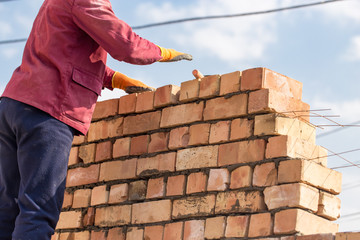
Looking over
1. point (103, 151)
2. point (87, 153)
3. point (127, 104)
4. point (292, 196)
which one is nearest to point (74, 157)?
point (87, 153)

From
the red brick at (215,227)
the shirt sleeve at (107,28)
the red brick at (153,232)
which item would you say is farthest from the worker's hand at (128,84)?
the red brick at (215,227)

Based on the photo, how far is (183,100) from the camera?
131 inches

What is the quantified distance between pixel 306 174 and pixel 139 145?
40.4 inches

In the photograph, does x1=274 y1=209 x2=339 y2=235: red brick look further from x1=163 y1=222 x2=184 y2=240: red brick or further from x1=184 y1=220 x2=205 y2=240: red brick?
x1=163 y1=222 x2=184 y2=240: red brick

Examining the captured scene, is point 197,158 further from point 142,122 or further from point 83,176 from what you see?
point 83,176

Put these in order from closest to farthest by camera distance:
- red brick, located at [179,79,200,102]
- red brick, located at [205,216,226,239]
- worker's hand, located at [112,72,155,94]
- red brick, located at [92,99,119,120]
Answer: red brick, located at [205,216,226,239]
red brick, located at [179,79,200,102]
worker's hand, located at [112,72,155,94]
red brick, located at [92,99,119,120]

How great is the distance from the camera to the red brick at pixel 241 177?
2941 millimetres

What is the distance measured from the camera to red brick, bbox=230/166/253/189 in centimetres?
294

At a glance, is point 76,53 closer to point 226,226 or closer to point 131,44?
point 131,44

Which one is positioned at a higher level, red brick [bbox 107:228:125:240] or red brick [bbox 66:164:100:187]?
red brick [bbox 66:164:100:187]

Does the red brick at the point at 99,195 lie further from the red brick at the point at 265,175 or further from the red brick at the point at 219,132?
the red brick at the point at 265,175

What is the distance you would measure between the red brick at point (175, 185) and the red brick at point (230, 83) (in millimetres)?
487

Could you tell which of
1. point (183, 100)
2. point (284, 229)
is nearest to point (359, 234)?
point (284, 229)

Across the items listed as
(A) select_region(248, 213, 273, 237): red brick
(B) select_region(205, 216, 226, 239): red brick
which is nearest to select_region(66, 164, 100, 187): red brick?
(B) select_region(205, 216, 226, 239): red brick
